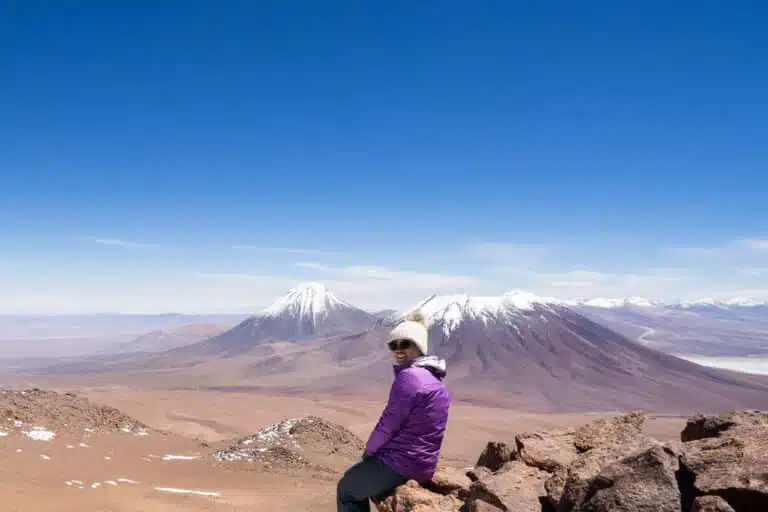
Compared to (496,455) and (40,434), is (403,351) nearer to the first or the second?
(496,455)

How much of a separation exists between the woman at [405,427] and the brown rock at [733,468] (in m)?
2.16

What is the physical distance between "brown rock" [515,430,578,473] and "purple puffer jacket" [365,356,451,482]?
2.12 m

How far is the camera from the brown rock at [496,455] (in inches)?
284

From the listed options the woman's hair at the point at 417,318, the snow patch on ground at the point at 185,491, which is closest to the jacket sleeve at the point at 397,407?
the woman's hair at the point at 417,318

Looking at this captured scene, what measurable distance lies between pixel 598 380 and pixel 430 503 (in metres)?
109

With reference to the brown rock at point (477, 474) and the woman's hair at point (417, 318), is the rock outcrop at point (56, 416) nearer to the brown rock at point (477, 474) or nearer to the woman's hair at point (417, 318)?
the brown rock at point (477, 474)

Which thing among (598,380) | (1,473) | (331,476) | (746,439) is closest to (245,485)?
(331,476)

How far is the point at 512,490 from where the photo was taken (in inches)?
215

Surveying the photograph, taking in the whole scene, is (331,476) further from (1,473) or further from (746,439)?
(746,439)

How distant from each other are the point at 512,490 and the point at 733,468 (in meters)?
1.92

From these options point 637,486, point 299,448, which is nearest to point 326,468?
point 299,448

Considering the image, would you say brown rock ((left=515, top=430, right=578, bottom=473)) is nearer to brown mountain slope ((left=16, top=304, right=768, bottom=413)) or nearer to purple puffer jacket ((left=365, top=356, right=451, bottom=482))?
purple puffer jacket ((left=365, top=356, right=451, bottom=482))

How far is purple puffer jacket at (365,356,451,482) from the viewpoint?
4570mm

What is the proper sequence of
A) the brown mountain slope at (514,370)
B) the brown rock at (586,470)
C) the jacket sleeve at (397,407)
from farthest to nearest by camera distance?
1. the brown mountain slope at (514,370)
2. the brown rock at (586,470)
3. the jacket sleeve at (397,407)
